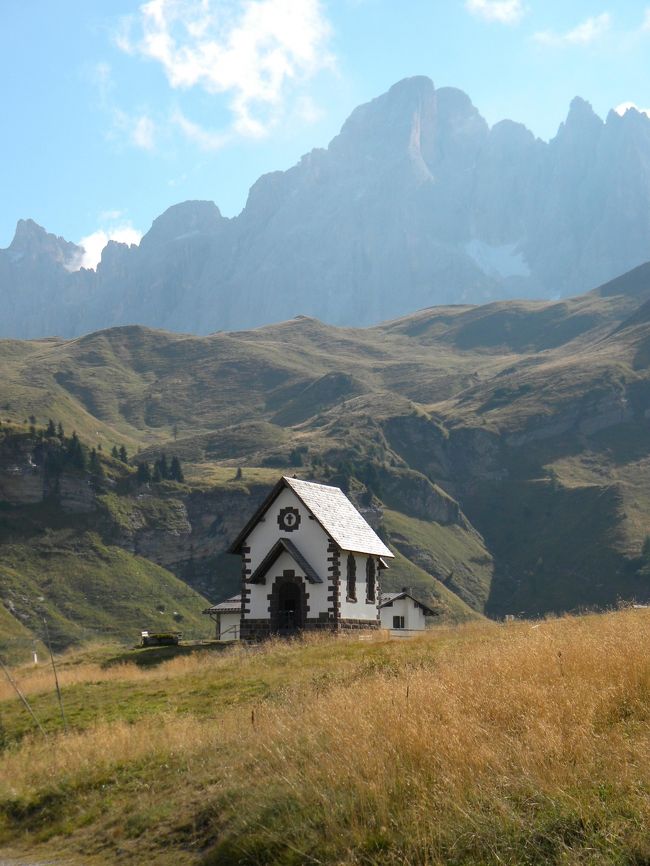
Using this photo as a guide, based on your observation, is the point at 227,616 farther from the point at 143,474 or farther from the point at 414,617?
the point at 143,474

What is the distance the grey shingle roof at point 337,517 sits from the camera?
46562 millimetres

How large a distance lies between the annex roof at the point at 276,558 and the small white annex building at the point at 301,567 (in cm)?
5

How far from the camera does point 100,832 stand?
15.7 m

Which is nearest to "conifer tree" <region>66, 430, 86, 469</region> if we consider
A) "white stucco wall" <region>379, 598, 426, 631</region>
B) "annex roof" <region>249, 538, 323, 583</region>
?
"white stucco wall" <region>379, 598, 426, 631</region>

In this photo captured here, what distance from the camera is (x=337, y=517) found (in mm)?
48469

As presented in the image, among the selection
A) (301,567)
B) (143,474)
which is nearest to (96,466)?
(143,474)

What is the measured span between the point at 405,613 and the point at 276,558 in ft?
89.3

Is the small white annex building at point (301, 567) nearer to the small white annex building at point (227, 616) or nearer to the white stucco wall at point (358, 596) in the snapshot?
the white stucco wall at point (358, 596)

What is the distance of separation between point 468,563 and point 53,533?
83984 mm

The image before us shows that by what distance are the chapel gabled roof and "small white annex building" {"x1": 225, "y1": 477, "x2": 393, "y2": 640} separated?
0.19ft

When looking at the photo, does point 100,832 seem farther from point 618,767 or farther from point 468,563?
point 468,563

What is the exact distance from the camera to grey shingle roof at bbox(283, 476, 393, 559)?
46562 millimetres

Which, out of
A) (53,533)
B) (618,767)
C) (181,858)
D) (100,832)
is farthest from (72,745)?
(53,533)

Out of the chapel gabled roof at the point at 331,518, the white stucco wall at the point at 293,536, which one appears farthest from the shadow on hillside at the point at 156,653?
the chapel gabled roof at the point at 331,518
